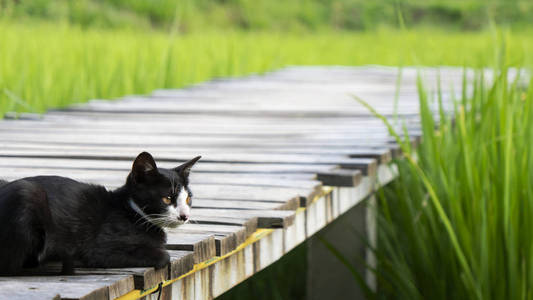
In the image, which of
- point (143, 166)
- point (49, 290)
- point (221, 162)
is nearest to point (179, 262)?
point (143, 166)

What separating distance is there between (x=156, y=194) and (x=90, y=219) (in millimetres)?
151

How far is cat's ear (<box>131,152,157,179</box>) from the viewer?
1529 mm

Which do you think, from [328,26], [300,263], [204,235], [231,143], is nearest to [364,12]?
[328,26]

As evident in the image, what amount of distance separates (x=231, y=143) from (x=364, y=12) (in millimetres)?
18070

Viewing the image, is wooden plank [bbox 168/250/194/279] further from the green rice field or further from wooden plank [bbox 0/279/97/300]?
the green rice field

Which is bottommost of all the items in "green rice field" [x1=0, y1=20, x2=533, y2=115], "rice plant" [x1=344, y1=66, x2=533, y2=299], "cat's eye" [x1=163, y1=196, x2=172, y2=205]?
"rice plant" [x1=344, y1=66, x2=533, y2=299]

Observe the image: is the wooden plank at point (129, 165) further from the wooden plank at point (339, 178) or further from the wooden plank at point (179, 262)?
the wooden plank at point (179, 262)

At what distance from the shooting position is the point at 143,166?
1.56m

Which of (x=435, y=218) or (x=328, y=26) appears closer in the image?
(x=435, y=218)

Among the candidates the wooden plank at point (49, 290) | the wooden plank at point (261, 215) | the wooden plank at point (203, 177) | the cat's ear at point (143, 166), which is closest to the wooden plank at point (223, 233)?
the wooden plank at point (261, 215)

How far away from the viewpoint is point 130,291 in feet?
4.62

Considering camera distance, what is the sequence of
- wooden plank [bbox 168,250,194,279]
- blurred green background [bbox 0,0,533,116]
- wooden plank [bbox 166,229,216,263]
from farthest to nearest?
blurred green background [bbox 0,0,533,116]
wooden plank [bbox 166,229,216,263]
wooden plank [bbox 168,250,194,279]

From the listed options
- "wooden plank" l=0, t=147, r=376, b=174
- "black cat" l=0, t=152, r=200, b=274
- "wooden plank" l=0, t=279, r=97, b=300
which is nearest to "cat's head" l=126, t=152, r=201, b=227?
"black cat" l=0, t=152, r=200, b=274

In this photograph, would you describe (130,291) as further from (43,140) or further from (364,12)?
(364,12)
